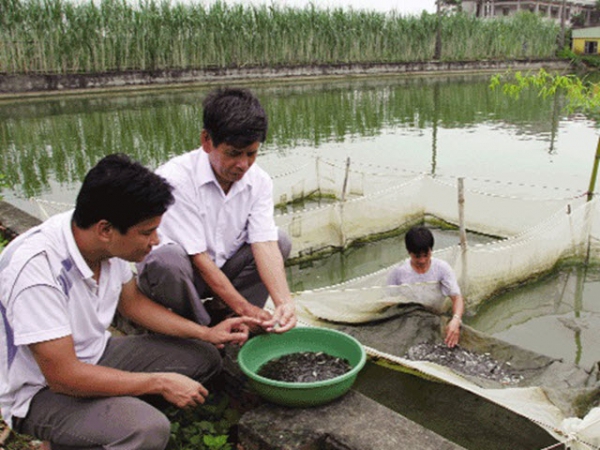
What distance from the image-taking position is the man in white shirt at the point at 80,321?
162 centimetres

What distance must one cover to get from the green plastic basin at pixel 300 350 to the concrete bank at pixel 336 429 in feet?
0.16

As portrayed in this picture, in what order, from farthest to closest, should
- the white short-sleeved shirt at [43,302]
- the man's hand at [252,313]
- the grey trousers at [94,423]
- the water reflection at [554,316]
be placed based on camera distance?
the water reflection at [554,316] < the man's hand at [252,313] < the grey trousers at [94,423] < the white short-sleeved shirt at [43,302]

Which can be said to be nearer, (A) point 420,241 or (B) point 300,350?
(B) point 300,350

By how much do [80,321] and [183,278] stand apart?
478 millimetres

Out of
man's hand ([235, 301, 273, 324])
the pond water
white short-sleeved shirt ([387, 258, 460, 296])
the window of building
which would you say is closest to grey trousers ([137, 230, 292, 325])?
man's hand ([235, 301, 273, 324])

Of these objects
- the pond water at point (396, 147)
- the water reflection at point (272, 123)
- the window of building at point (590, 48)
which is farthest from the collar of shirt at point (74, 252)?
the window of building at point (590, 48)

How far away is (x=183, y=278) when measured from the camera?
7.25 feet

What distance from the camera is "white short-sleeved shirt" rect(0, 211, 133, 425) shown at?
62.9 inches

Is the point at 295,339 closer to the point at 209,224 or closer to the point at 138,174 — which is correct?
the point at 209,224

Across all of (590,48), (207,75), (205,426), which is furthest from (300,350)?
(590,48)

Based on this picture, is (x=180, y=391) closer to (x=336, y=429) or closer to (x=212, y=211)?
(x=336, y=429)

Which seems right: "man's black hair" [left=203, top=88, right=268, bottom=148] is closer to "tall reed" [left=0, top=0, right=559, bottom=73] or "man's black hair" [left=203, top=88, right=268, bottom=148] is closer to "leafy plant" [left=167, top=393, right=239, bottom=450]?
"leafy plant" [left=167, top=393, right=239, bottom=450]

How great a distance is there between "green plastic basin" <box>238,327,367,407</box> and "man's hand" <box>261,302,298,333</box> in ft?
0.31

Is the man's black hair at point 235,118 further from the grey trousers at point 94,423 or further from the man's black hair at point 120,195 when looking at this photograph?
the grey trousers at point 94,423
